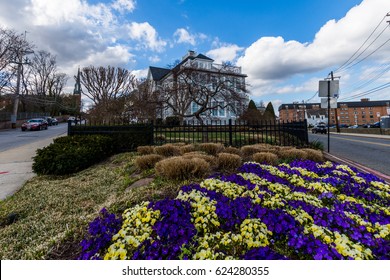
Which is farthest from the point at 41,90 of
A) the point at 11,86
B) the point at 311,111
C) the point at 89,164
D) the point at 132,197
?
the point at 311,111

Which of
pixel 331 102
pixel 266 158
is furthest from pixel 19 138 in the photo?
pixel 331 102

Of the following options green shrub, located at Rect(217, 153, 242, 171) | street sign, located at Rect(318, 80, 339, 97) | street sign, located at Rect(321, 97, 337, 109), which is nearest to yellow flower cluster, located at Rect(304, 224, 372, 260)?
green shrub, located at Rect(217, 153, 242, 171)

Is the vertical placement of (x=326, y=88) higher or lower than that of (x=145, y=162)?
higher

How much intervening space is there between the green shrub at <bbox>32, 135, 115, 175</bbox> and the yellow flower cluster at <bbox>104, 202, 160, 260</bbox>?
14.0ft

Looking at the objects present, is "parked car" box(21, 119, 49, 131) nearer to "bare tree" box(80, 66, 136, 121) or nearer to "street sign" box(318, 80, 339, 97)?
"bare tree" box(80, 66, 136, 121)

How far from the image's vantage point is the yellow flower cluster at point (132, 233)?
182 centimetres

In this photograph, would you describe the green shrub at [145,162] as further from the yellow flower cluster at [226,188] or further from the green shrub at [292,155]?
the green shrub at [292,155]

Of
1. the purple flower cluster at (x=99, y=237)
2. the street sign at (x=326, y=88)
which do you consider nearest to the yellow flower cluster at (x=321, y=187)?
the purple flower cluster at (x=99, y=237)

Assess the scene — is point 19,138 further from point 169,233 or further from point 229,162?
point 169,233

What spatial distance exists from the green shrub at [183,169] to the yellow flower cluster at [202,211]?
1.05 meters

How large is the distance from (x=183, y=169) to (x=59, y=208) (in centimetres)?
221

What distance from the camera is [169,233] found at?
2064 mm

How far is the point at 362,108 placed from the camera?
10956 cm

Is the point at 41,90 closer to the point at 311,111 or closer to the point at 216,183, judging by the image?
the point at 216,183
